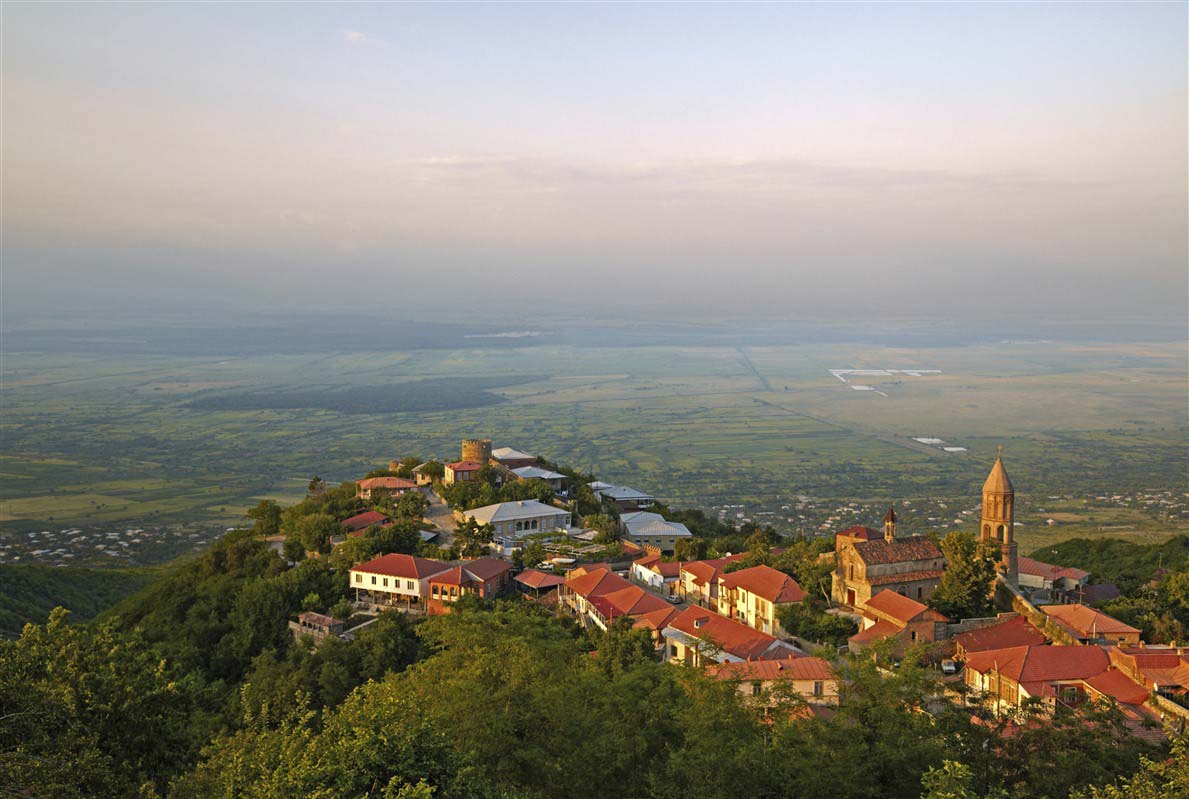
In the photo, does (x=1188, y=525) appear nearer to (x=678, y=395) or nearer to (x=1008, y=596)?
(x=1008, y=596)

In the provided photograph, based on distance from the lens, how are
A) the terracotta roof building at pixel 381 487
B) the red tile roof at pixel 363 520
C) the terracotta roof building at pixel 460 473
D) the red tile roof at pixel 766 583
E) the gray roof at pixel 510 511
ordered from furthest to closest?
the terracotta roof building at pixel 460 473, the terracotta roof building at pixel 381 487, the red tile roof at pixel 363 520, the gray roof at pixel 510 511, the red tile roof at pixel 766 583

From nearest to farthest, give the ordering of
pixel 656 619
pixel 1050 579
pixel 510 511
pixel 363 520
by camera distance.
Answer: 1. pixel 656 619
2. pixel 1050 579
3. pixel 510 511
4. pixel 363 520

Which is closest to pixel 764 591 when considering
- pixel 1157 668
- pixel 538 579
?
pixel 538 579

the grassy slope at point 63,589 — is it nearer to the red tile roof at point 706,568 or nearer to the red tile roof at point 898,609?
the red tile roof at point 706,568

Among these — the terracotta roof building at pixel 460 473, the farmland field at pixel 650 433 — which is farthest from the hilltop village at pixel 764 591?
the farmland field at pixel 650 433

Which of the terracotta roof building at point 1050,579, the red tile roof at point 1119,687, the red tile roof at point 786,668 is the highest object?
the red tile roof at point 786,668

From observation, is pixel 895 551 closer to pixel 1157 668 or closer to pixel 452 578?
pixel 1157 668

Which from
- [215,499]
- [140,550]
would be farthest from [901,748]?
[215,499]
